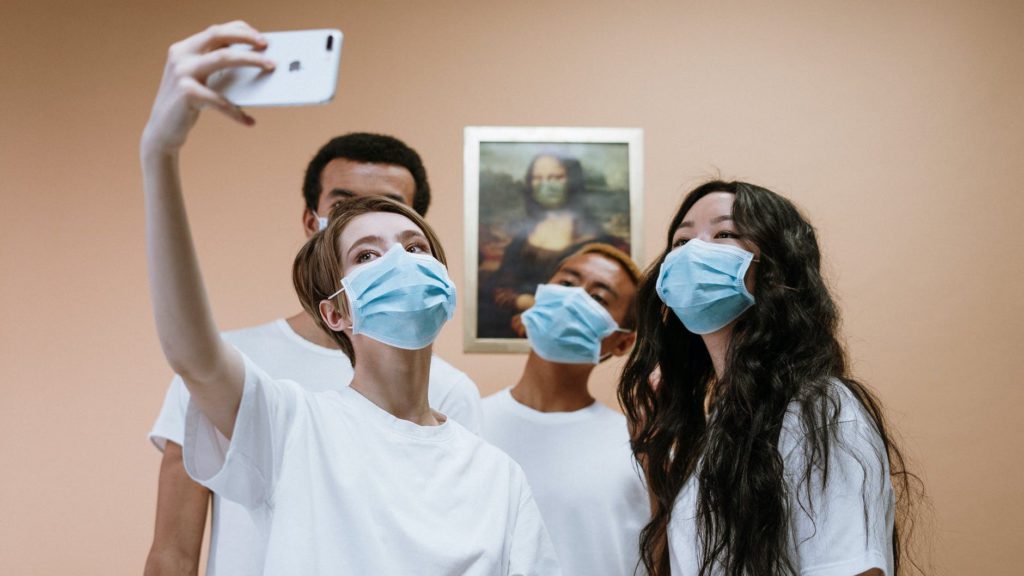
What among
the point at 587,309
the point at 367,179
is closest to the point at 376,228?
the point at 367,179

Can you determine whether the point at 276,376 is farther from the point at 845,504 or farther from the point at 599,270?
the point at 845,504

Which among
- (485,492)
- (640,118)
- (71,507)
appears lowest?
(71,507)

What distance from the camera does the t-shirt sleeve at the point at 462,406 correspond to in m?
2.28

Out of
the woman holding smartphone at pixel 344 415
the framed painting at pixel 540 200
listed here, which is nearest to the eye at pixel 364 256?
the woman holding smartphone at pixel 344 415

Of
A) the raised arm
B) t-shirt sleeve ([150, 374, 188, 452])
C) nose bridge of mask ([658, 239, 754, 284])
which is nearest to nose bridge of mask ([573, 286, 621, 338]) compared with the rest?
nose bridge of mask ([658, 239, 754, 284])

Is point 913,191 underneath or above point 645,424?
above

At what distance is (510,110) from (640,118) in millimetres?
463

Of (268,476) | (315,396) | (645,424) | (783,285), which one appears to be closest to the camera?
(268,476)

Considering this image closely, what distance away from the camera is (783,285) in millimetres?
1971

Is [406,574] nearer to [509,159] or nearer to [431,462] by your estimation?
[431,462]

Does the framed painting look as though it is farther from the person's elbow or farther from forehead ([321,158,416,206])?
the person's elbow

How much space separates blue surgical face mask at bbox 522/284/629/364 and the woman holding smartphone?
0.85 m

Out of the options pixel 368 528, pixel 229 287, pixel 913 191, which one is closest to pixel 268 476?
pixel 368 528

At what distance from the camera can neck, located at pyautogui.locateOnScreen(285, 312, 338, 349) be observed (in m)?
2.31
